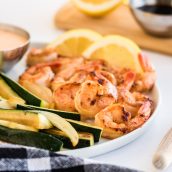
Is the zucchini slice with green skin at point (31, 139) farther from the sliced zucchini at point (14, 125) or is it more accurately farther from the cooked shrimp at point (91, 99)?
the cooked shrimp at point (91, 99)

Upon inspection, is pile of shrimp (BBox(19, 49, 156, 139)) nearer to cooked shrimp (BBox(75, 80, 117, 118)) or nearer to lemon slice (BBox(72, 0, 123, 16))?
cooked shrimp (BBox(75, 80, 117, 118))

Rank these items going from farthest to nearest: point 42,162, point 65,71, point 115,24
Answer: point 115,24, point 65,71, point 42,162

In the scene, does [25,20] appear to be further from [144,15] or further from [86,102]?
[86,102]

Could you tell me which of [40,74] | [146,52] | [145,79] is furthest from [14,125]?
[146,52]

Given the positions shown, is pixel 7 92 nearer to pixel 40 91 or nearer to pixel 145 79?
pixel 40 91

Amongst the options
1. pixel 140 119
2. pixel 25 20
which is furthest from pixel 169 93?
pixel 25 20

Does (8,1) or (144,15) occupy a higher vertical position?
(144,15)

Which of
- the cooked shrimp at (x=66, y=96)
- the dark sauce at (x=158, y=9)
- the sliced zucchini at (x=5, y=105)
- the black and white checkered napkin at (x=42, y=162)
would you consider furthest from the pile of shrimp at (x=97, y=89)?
the dark sauce at (x=158, y=9)
